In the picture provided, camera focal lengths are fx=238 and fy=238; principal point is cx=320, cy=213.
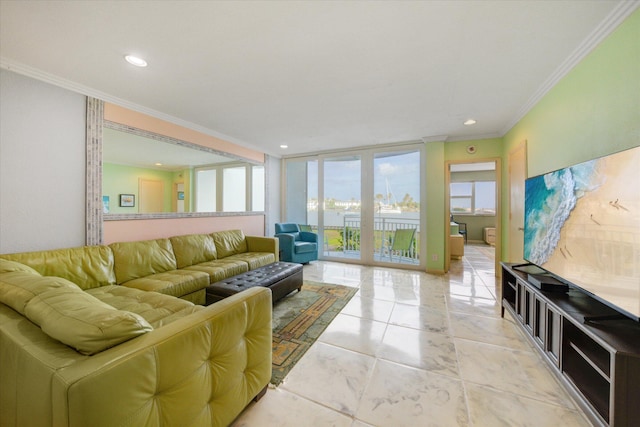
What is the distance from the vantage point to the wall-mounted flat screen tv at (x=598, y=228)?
1.23 m

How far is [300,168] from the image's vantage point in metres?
5.79

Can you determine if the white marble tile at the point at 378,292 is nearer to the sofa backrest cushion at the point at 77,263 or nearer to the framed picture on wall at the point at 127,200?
the sofa backrest cushion at the point at 77,263

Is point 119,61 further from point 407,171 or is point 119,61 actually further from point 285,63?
point 407,171

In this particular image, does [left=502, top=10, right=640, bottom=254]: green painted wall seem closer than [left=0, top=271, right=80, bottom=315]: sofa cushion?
No

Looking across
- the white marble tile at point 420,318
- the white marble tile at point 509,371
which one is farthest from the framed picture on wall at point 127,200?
the white marble tile at point 509,371

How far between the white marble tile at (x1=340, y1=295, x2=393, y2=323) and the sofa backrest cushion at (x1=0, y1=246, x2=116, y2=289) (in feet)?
8.16

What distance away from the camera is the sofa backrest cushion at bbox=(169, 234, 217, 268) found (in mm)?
3134

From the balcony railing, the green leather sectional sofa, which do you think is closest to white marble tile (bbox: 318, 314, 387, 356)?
the green leather sectional sofa

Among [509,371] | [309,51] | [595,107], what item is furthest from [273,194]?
[595,107]

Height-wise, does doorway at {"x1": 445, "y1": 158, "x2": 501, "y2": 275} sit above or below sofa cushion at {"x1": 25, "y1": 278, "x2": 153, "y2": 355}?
above

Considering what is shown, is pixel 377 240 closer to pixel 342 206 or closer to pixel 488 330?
pixel 342 206

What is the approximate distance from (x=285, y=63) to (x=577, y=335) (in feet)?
9.55

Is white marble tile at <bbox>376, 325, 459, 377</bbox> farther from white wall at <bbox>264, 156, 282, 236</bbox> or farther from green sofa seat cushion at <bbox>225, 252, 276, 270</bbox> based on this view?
white wall at <bbox>264, 156, 282, 236</bbox>

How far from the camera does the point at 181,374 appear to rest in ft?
3.18
